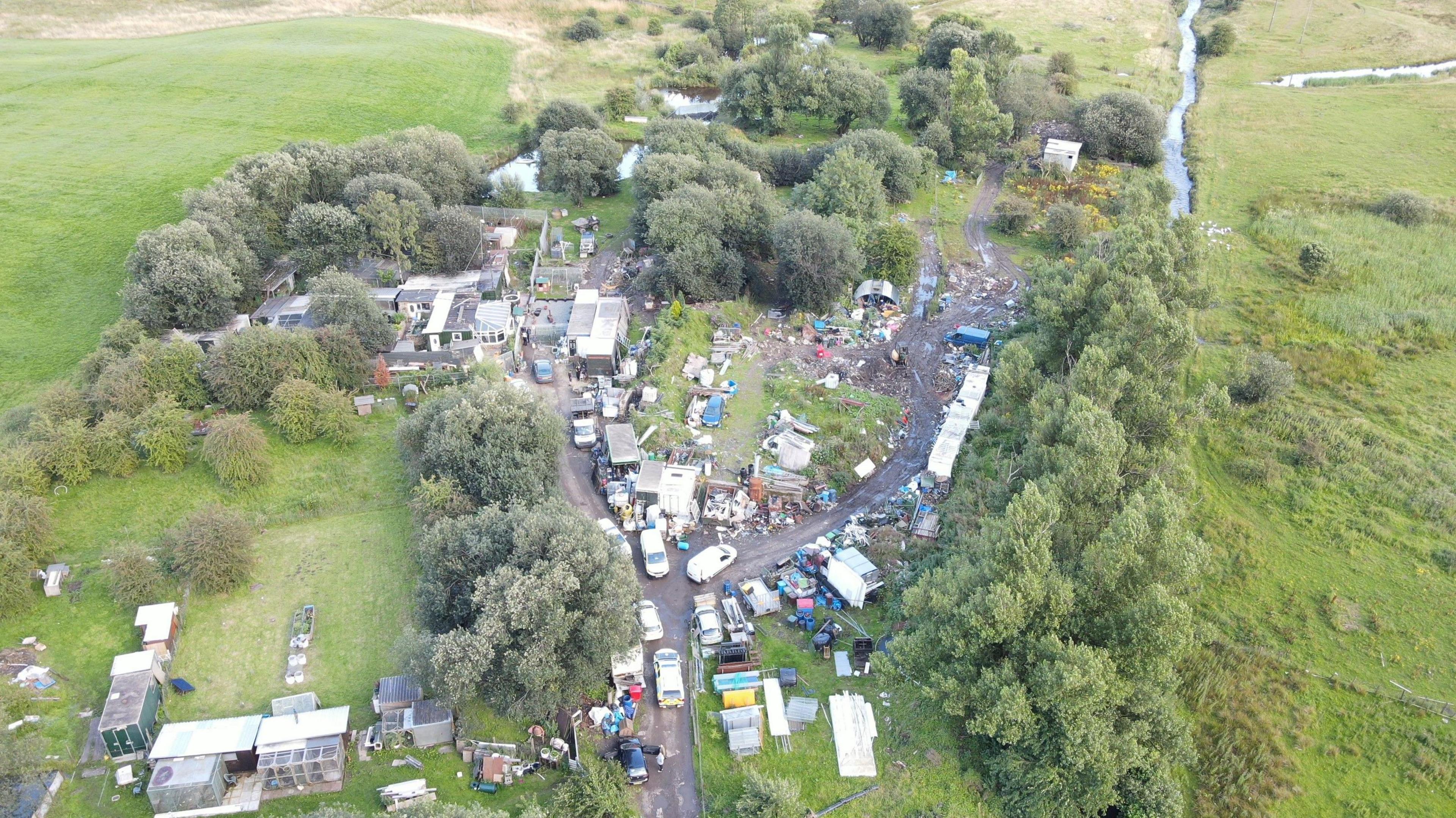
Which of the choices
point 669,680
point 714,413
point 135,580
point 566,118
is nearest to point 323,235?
point 135,580

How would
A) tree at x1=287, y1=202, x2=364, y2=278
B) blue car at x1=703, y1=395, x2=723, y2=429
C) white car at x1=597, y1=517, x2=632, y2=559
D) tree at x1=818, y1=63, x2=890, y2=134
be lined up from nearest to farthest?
1. white car at x1=597, y1=517, x2=632, y2=559
2. blue car at x1=703, y1=395, x2=723, y2=429
3. tree at x1=287, y1=202, x2=364, y2=278
4. tree at x1=818, y1=63, x2=890, y2=134

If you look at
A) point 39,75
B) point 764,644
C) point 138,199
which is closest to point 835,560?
point 764,644

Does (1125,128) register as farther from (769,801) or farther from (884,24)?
A: (769,801)

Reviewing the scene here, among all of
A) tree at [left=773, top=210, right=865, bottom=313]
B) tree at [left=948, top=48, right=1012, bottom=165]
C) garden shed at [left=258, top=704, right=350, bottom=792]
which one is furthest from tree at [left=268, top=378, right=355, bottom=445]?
tree at [left=948, top=48, right=1012, bottom=165]

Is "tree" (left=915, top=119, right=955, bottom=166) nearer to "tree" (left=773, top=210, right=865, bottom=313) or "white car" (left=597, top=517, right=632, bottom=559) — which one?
"tree" (left=773, top=210, right=865, bottom=313)

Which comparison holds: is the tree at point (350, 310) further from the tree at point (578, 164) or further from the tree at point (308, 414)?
the tree at point (578, 164)

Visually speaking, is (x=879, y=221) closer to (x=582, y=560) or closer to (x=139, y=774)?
(x=582, y=560)
